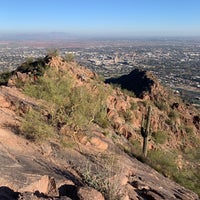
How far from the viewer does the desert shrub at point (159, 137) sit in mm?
26891

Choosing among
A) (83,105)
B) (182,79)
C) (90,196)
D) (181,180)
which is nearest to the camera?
(90,196)

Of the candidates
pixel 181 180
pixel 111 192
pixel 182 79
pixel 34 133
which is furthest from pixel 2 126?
pixel 182 79

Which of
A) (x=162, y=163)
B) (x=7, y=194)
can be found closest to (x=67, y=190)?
(x=7, y=194)

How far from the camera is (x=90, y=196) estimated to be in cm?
826

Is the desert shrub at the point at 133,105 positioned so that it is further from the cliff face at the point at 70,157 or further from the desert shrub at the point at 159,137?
the desert shrub at the point at 159,137

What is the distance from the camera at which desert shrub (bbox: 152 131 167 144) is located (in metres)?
26.9

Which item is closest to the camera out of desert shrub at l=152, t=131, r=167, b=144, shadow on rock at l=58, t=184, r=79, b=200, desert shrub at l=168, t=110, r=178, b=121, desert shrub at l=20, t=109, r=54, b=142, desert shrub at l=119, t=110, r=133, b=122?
shadow on rock at l=58, t=184, r=79, b=200

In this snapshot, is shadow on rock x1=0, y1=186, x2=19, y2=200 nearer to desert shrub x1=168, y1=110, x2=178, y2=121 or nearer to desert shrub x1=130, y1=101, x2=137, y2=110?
desert shrub x1=130, y1=101, x2=137, y2=110

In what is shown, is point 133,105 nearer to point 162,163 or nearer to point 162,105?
point 162,105

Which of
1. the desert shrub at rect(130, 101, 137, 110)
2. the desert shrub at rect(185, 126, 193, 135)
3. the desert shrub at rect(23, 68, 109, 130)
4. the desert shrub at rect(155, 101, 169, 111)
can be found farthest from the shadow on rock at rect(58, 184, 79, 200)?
the desert shrub at rect(155, 101, 169, 111)

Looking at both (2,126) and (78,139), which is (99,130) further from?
(2,126)

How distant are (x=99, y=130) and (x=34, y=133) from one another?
6.35 m

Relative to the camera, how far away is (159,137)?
27.3 m

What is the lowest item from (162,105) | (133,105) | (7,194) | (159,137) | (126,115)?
(159,137)
